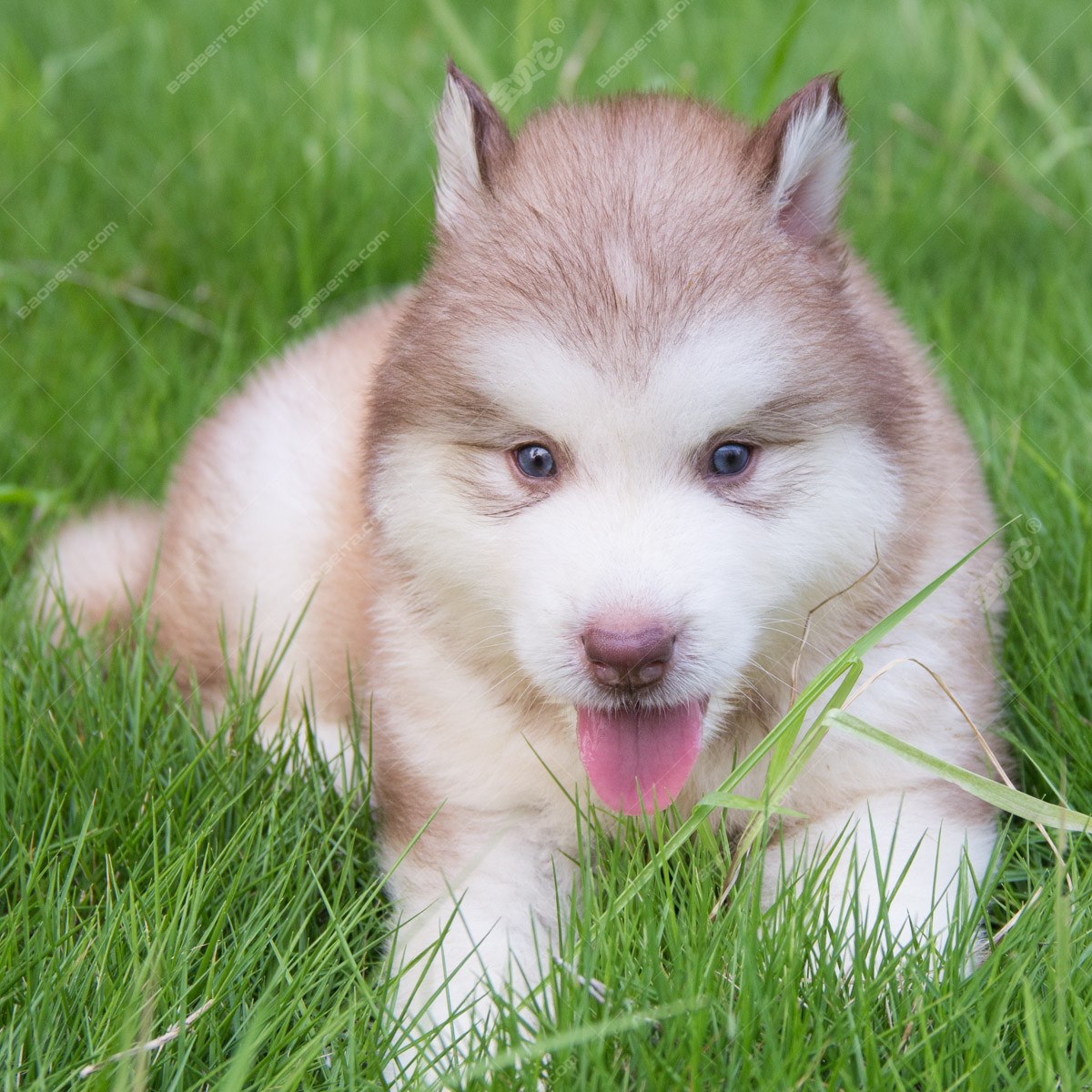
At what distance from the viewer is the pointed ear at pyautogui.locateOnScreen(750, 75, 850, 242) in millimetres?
2625

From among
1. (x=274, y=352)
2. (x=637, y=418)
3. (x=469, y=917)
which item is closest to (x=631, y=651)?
(x=637, y=418)

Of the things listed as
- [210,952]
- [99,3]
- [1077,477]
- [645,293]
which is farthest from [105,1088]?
[99,3]

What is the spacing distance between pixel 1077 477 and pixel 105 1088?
3026 millimetres

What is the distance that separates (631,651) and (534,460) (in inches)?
17.4

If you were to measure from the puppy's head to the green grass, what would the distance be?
1.56 feet

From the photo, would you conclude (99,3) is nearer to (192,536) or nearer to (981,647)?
(192,536)

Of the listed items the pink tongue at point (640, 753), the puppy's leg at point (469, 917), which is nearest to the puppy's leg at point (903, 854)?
the pink tongue at point (640, 753)

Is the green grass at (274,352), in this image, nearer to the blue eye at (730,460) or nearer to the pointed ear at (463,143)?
the blue eye at (730,460)

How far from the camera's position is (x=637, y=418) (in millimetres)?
2371

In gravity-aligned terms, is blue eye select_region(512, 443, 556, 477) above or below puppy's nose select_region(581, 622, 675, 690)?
above

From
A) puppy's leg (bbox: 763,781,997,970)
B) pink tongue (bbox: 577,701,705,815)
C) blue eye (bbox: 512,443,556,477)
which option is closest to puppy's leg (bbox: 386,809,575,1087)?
pink tongue (bbox: 577,701,705,815)

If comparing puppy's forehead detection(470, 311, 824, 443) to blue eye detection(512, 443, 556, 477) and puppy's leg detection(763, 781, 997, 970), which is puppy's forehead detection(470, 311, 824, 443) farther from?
puppy's leg detection(763, 781, 997, 970)

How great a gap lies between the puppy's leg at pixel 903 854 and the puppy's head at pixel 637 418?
355 millimetres

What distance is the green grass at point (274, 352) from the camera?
227 centimetres
